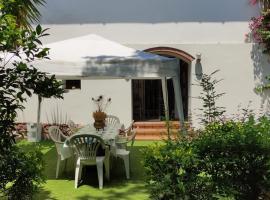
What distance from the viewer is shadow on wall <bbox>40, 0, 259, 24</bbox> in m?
15.0

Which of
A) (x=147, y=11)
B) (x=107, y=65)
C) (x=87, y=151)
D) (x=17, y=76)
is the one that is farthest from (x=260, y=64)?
(x=17, y=76)

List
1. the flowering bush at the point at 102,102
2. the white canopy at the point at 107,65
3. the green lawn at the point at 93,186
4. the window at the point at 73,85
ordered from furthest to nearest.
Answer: the window at the point at 73,85, the flowering bush at the point at 102,102, the white canopy at the point at 107,65, the green lawn at the point at 93,186

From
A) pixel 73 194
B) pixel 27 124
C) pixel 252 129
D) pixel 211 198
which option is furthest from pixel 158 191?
pixel 27 124

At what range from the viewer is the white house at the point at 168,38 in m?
14.6

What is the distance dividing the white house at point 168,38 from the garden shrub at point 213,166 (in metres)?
9.05

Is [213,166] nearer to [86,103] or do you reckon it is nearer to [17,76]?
[17,76]

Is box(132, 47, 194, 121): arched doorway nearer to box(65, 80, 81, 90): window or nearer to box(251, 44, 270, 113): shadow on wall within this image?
box(65, 80, 81, 90): window

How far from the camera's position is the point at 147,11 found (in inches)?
596

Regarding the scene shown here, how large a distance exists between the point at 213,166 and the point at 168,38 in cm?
1016

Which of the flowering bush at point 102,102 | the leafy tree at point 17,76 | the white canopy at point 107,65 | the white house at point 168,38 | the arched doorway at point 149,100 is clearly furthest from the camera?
the arched doorway at point 149,100

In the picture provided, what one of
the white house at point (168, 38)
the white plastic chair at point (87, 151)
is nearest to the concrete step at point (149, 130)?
the white house at point (168, 38)

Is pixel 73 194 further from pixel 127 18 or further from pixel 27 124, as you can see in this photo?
pixel 127 18

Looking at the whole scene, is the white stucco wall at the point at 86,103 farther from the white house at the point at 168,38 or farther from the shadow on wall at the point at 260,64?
the shadow on wall at the point at 260,64

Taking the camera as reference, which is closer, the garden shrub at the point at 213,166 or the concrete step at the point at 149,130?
the garden shrub at the point at 213,166
